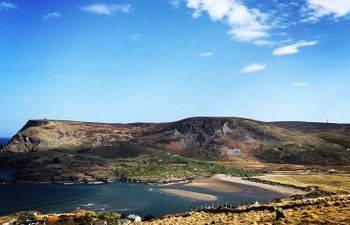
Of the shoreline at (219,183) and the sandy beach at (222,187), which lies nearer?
the sandy beach at (222,187)

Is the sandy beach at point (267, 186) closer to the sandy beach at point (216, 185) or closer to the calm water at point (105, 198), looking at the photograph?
the sandy beach at point (216, 185)

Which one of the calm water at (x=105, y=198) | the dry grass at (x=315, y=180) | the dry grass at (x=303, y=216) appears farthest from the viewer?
the dry grass at (x=315, y=180)

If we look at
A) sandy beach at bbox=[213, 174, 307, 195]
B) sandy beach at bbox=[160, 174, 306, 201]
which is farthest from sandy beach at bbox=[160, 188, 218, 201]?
sandy beach at bbox=[213, 174, 307, 195]

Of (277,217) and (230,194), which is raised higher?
(277,217)

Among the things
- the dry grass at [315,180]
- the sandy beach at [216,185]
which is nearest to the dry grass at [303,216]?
the dry grass at [315,180]

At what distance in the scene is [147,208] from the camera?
125 metres

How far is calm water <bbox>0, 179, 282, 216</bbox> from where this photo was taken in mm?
126688

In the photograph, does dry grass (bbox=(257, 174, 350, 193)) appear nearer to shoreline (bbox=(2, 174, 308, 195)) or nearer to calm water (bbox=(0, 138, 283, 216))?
shoreline (bbox=(2, 174, 308, 195))

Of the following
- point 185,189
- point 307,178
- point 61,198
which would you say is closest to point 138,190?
point 185,189

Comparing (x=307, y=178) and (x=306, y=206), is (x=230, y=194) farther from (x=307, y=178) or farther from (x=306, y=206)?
(x=306, y=206)

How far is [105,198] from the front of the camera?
485 feet

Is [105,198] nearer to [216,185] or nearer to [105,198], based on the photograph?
[105,198]

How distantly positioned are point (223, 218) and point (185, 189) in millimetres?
125817

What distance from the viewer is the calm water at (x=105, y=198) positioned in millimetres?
126688
